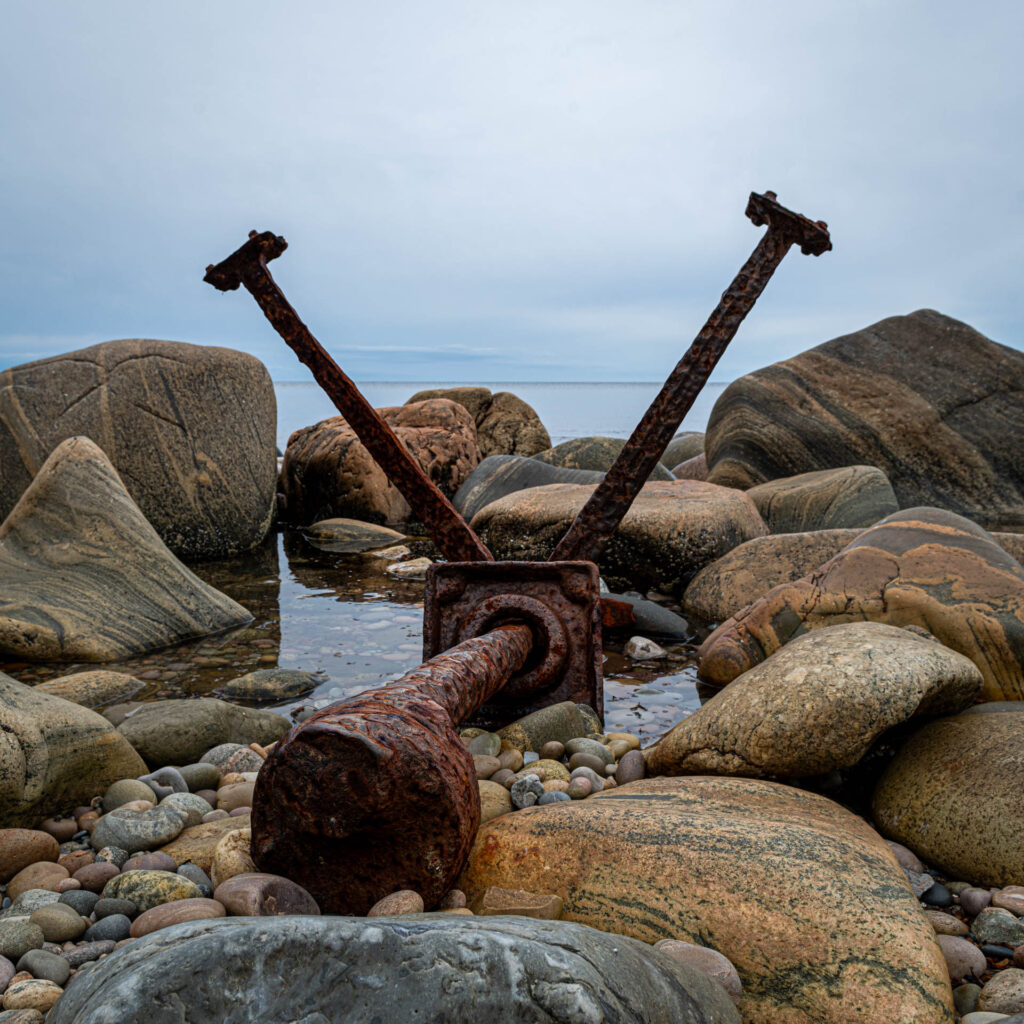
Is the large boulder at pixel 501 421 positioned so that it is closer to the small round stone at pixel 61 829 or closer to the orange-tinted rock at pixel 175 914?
the small round stone at pixel 61 829

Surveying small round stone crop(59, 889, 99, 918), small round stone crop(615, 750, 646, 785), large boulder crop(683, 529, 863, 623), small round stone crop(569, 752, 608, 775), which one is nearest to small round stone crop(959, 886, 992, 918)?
small round stone crop(615, 750, 646, 785)

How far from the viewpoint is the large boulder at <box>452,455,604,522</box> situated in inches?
324

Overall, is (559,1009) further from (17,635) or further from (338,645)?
(17,635)

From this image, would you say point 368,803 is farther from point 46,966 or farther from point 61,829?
point 61,829

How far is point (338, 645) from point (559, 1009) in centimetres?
383

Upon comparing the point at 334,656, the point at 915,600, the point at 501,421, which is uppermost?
the point at 501,421

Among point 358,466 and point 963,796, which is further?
point 358,466

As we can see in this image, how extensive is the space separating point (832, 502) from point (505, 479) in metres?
3.11

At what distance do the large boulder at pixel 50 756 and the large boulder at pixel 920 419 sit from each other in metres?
8.63

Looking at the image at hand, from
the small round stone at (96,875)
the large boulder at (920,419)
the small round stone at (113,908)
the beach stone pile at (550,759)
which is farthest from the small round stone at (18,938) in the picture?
the large boulder at (920,419)

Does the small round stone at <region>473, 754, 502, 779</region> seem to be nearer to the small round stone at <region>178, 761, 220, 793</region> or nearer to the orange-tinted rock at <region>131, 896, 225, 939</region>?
the small round stone at <region>178, 761, 220, 793</region>

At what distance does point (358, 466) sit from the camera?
31.5ft

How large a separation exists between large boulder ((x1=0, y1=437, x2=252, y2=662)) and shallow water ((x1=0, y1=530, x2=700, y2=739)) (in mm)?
131

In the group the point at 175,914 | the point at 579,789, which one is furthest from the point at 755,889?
the point at 175,914
